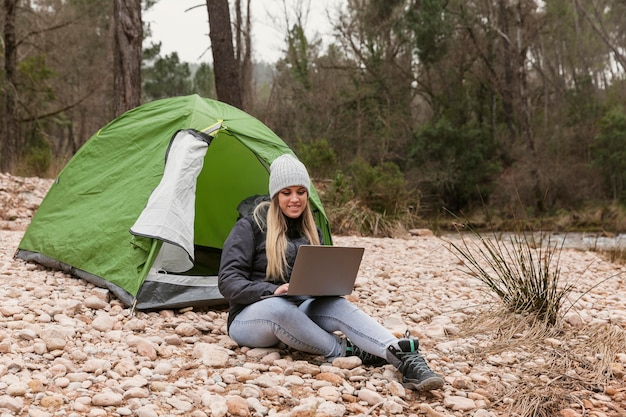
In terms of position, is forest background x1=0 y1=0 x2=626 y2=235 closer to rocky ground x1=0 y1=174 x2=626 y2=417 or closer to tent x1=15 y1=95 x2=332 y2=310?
tent x1=15 y1=95 x2=332 y2=310

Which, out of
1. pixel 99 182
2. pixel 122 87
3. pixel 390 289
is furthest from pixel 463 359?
pixel 122 87

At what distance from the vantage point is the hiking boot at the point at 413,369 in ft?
8.69

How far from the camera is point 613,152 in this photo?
54.6 ft

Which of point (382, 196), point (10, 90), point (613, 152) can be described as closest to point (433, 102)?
point (613, 152)

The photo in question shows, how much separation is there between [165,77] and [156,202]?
22.6 m

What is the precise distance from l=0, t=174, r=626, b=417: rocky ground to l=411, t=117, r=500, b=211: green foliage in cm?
1237

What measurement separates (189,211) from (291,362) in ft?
4.87

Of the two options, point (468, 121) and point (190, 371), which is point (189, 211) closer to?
point (190, 371)

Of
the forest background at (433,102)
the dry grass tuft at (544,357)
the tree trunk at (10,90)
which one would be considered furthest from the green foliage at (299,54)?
the dry grass tuft at (544,357)

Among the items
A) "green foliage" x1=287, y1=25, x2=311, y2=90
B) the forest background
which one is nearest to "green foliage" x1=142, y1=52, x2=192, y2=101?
the forest background

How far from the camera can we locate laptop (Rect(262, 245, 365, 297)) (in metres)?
2.83

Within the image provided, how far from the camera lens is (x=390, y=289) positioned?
4.95m

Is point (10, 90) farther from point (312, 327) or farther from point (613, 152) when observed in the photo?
point (613, 152)

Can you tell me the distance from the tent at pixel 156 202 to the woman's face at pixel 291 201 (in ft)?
3.12
